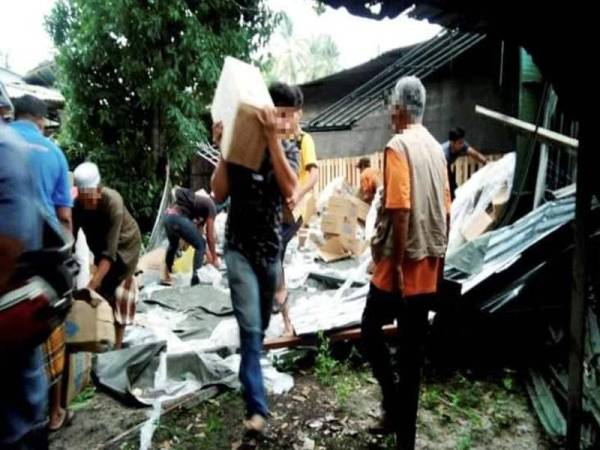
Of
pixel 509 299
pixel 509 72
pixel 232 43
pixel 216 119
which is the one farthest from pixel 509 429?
pixel 232 43

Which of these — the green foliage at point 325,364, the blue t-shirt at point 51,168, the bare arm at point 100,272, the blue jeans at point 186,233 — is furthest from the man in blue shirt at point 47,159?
the blue jeans at point 186,233

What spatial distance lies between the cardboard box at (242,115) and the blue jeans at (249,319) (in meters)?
0.53

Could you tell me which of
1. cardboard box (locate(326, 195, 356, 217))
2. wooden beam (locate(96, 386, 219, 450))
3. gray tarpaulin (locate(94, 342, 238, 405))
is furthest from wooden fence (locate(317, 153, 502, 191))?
wooden beam (locate(96, 386, 219, 450))

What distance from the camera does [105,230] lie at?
359 centimetres

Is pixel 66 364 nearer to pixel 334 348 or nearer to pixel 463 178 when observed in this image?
pixel 334 348

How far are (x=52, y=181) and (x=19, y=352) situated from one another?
1.67 meters

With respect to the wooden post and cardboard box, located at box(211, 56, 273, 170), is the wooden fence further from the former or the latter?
the wooden post

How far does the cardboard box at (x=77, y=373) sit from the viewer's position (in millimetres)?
3047

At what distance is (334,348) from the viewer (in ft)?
12.9

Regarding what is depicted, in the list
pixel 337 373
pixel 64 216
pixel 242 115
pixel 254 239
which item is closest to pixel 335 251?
pixel 337 373

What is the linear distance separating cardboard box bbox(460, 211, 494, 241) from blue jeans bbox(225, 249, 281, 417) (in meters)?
3.05

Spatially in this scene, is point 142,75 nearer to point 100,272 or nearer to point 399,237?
point 100,272

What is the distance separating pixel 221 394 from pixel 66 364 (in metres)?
0.99

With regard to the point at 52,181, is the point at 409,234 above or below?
below
